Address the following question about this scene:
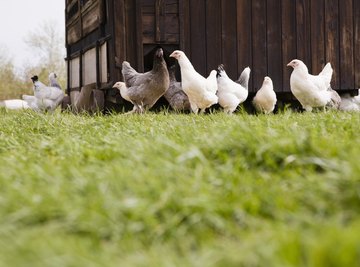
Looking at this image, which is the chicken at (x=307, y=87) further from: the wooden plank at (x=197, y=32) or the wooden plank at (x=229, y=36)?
the wooden plank at (x=197, y=32)

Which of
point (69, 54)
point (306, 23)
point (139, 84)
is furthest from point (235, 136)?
point (69, 54)

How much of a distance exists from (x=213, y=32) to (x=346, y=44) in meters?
2.93

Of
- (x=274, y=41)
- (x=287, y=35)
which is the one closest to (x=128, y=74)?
(x=274, y=41)

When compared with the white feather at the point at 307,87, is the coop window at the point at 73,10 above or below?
above

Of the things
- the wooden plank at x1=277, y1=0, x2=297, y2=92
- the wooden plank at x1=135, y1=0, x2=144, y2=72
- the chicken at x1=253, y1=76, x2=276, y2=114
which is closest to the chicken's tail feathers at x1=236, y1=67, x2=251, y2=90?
the chicken at x1=253, y1=76, x2=276, y2=114

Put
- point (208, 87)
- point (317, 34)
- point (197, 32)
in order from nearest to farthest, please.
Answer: point (208, 87), point (197, 32), point (317, 34)

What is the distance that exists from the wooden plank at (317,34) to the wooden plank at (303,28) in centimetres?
9

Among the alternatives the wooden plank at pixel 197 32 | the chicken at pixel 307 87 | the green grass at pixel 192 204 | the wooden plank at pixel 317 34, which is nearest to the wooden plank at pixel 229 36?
the wooden plank at pixel 197 32

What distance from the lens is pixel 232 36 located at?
1136 cm

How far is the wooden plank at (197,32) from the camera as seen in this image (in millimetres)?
11094

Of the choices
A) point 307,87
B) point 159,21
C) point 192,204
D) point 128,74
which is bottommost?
point 192,204

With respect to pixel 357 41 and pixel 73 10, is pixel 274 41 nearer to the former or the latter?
pixel 357 41

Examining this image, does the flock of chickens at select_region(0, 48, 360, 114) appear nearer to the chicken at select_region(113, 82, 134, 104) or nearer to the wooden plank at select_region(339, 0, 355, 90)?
the chicken at select_region(113, 82, 134, 104)

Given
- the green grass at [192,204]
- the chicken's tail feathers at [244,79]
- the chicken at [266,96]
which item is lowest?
the green grass at [192,204]
